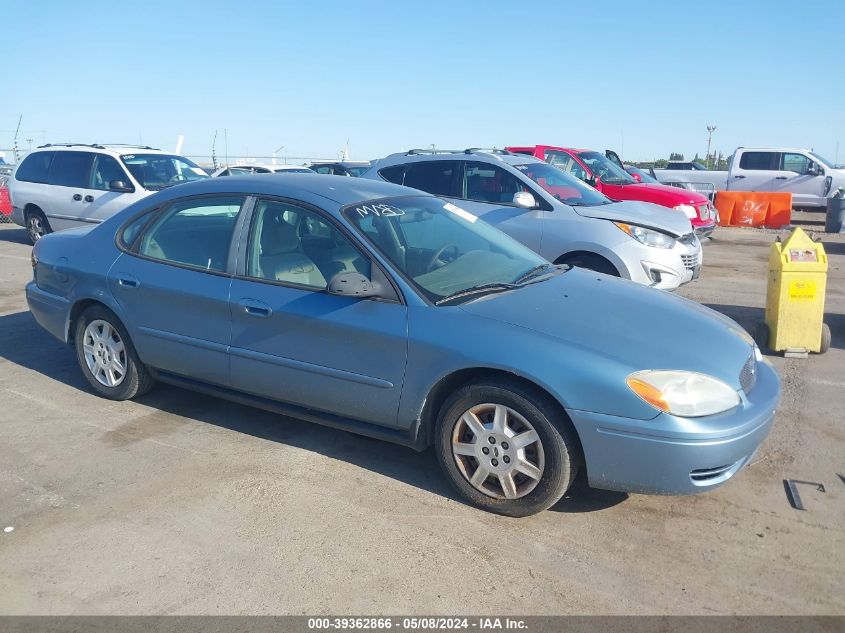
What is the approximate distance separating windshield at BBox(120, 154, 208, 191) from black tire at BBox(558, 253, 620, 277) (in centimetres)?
649

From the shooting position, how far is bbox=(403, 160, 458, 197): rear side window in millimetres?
8906

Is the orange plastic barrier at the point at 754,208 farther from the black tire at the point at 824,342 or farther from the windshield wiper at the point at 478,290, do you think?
the windshield wiper at the point at 478,290

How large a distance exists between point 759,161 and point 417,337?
19732mm

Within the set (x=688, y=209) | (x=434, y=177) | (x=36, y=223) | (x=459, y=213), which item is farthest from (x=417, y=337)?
(x=36, y=223)

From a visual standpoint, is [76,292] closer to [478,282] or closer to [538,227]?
[478,282]

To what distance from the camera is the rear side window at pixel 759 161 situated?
20.6 meters

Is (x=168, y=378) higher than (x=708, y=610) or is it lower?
higher

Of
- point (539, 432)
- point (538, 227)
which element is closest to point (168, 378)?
point (539, 432)

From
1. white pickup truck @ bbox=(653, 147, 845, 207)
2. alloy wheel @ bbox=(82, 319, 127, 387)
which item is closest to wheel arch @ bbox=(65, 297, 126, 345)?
alloy wheel @ bbox=(82, 319, 127, 387)

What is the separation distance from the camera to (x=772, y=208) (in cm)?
1848

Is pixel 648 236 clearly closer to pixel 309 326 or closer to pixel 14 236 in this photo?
pixel 309 326

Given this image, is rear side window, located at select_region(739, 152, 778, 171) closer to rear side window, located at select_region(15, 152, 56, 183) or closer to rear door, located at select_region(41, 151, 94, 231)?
rear door, located at select_region(41, 151, 94, 231)

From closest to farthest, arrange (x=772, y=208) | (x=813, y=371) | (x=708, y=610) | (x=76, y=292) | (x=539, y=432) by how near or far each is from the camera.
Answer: (x=708, y=610)
(x=539, y=432)
(x=76, y=292)
(x=813, y=371)
(x=772, y=208)

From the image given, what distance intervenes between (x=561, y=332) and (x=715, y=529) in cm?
122
